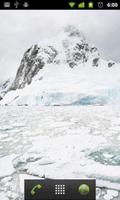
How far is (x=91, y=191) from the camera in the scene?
118cm

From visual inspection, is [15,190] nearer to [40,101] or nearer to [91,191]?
[91,191]

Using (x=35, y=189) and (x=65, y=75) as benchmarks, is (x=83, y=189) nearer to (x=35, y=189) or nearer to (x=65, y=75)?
(x=35, y=189)

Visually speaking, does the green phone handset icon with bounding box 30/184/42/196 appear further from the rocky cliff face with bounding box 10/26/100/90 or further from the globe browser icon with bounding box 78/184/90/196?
the rocky cliff face with bounding box 10/26/100/90

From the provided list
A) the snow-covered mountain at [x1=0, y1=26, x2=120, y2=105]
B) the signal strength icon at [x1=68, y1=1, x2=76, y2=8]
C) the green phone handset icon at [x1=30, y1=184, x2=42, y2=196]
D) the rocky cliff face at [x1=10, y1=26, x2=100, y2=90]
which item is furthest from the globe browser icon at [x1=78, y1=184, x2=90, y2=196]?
the rocky cliff face at [x1=10, y1=26, x2=100, y2=90]

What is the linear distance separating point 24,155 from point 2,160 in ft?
0.98

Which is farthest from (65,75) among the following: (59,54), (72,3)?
(72,3)

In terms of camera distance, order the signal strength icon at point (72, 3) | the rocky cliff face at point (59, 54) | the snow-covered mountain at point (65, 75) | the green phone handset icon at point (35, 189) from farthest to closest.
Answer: the rocky cliff face at point (59, 54), the snow-covered mountain at point (65, 75), the signal strength icon at point (72, 3), the green phone handset icon at point (35, 189)

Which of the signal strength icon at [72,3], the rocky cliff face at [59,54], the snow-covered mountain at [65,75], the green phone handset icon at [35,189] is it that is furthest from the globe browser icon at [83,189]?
the rocky cliff face at [59,54]

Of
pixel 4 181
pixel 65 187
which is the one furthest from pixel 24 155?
pixel 65 187

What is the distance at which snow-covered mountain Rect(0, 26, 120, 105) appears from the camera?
27.9 m

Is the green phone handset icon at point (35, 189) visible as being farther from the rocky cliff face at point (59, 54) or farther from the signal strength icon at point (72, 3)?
the rocky cliff face at point (59, 54)

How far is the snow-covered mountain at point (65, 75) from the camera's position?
91.4ft

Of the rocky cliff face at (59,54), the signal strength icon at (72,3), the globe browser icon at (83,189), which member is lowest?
the globe browser icon at (83,189)

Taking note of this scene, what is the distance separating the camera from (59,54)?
2255 inches
